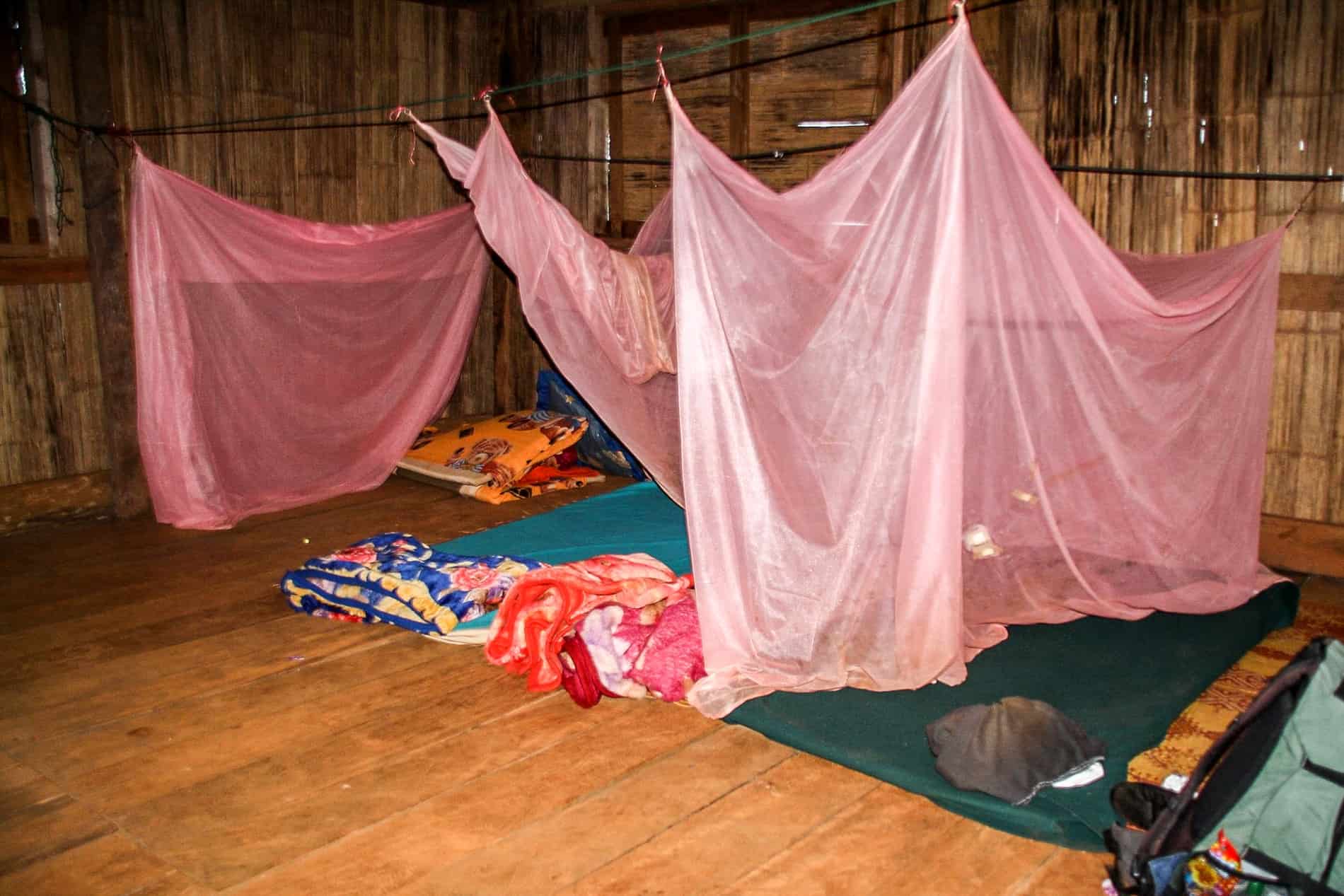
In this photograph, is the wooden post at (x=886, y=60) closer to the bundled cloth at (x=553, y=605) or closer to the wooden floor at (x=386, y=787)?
the bundled cloth at (x=553, y=605)

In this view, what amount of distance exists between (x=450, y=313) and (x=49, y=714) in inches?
93.3

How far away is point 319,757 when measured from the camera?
263cm

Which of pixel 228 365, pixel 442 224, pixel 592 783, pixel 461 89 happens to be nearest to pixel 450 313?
pixel 442 224

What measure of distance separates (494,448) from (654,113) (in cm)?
171

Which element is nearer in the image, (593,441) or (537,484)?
(537,484)

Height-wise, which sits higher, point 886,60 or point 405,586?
point 886,60

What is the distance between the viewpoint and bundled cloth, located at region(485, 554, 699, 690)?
301cm

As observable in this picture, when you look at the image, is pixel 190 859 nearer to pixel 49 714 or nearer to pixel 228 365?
pixel 49 714

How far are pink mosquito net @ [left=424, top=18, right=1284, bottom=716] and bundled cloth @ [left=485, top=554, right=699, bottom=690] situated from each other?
383 millimetres

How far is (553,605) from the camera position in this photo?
3.07 m

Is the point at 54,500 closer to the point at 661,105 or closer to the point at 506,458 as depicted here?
the point at 506,458

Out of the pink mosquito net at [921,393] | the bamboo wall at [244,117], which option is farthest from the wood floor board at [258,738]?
the bamboo wall at [244,117]

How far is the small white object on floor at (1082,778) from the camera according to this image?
2402mm

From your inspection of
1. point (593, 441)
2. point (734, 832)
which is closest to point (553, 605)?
point (734, 832)
